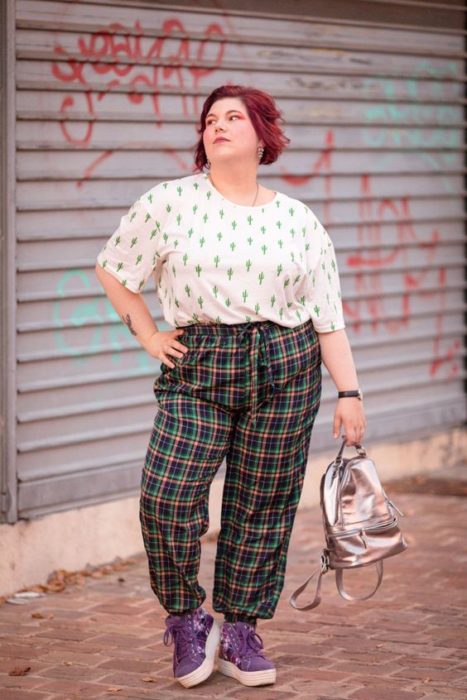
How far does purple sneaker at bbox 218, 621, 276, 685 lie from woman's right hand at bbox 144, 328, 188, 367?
40.5 inches

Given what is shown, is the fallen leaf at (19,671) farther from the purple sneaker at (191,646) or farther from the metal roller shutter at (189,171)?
the metal roller shutter at (189,171)

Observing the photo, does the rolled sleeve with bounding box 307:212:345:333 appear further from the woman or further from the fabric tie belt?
the fabric tie belt

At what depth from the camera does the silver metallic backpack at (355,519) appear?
4996 millimetres

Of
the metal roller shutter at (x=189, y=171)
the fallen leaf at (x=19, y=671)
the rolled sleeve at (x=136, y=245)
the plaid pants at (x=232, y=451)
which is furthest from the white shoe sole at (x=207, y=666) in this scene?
the metal roller shutter at (x=189, y=171)

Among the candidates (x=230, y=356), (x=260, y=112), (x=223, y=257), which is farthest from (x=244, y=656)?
(x=260, y=112)

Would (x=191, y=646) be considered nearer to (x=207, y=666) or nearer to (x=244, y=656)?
(x=207, y=666)

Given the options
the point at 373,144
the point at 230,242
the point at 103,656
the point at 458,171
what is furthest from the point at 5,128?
the point at 458,171

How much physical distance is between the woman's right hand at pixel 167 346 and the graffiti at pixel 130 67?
6.63ft

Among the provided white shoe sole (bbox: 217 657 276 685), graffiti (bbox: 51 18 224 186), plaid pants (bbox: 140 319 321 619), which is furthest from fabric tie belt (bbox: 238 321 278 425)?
graffiti (bbox: 51 18 224 186)

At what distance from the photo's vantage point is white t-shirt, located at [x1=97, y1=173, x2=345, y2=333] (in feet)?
15.8

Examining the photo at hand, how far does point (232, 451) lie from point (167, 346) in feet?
1.47

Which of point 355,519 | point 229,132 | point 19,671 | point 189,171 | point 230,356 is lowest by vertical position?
point 19,671

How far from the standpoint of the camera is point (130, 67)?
7.13m

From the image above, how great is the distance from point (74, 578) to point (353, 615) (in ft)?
4.68
